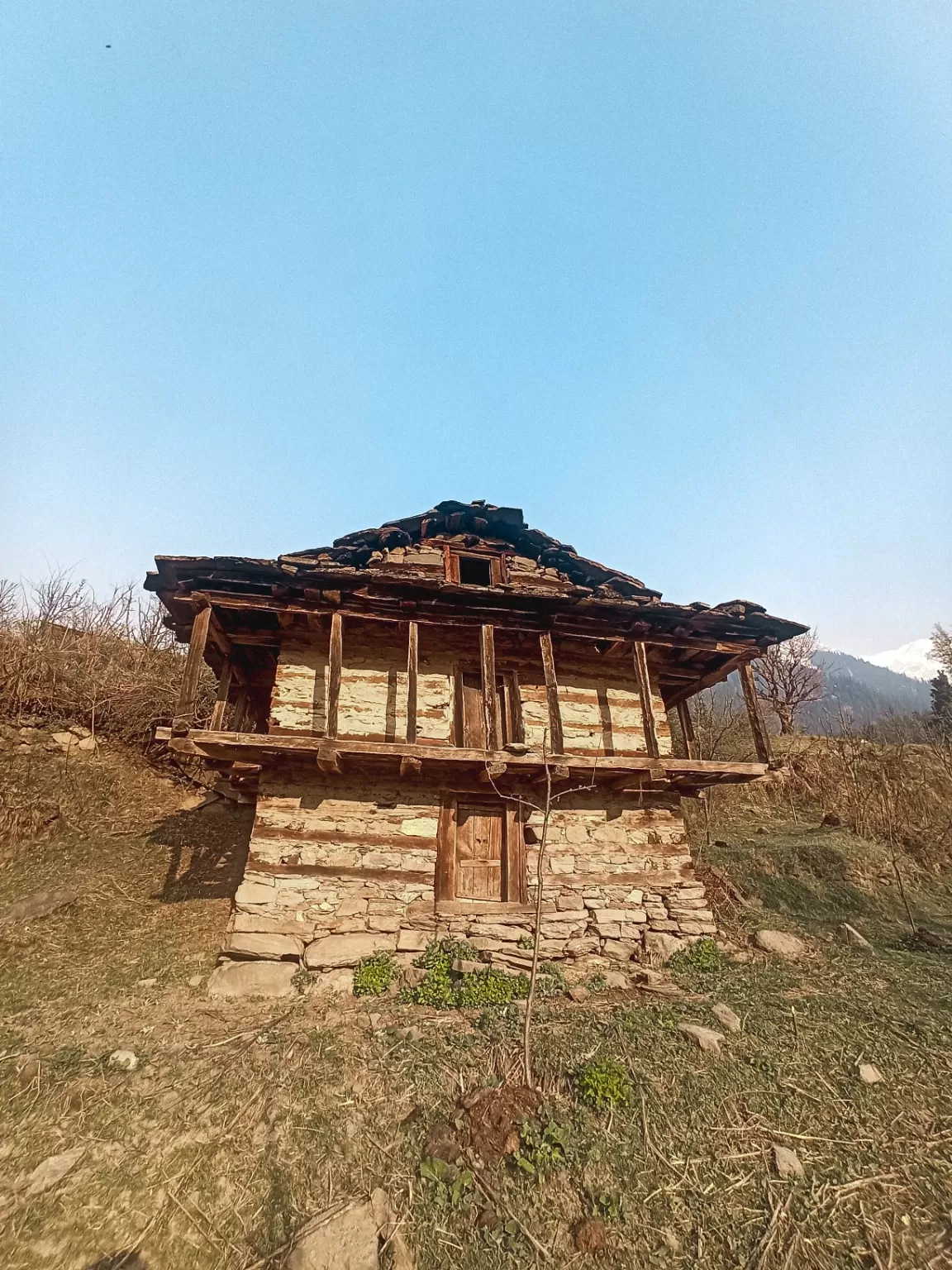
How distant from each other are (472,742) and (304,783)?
3.07 m

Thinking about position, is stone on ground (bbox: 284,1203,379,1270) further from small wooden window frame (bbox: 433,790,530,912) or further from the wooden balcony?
the wooden balcony

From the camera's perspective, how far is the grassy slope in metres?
4.05

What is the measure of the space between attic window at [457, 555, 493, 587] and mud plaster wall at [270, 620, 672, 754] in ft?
7.42

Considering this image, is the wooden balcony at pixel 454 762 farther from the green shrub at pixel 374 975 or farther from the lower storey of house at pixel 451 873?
the green shrub at pixel 374 975

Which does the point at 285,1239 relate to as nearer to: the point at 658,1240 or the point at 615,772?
the point at 658,1240

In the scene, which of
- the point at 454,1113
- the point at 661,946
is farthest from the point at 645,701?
the point at 454,1113

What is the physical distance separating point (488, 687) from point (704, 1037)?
537cm

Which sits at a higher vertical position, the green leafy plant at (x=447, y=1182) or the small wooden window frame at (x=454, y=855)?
the small wooden window frame at (x=454, y=855)

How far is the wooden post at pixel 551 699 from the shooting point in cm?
909

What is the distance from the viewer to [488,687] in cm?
904

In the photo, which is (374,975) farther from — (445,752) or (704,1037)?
(704,1037)

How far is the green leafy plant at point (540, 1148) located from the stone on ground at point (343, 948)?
3659 mm

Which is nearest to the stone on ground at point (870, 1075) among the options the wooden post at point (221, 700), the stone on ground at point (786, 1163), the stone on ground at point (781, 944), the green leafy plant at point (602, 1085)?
the stone on ground at point (786, 1163)

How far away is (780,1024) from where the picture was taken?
22.0 feet
